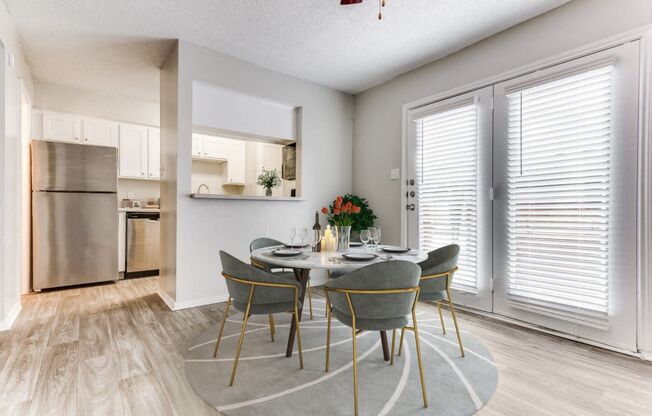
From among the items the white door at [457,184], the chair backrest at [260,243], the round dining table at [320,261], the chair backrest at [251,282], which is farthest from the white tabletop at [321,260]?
the white door at [457,184]

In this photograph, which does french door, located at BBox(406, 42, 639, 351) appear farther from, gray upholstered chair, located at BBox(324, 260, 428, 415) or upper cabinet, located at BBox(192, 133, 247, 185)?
upper cabinet, located at BBox(192, 133, 247, 185)

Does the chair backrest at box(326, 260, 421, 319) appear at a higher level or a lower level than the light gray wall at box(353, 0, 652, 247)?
lower

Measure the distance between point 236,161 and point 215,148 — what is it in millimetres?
422

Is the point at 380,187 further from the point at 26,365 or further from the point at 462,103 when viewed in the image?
the point at 26,365

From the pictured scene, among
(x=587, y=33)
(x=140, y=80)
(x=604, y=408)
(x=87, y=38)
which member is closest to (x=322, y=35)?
(x=587, y=33)

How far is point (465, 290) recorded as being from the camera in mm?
3160

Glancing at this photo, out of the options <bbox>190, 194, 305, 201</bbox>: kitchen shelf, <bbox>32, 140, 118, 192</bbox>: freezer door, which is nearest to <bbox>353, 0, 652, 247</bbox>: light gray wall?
<bbox>190, 194, 305, 201</bbox>: kitchen shelf

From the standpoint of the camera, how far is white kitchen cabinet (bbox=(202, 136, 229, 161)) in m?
5.29

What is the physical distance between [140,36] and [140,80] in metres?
1.26

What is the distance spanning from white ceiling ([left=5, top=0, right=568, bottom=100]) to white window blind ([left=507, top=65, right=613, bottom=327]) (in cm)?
79

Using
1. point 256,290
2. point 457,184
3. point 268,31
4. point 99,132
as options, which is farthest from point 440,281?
point 99,132

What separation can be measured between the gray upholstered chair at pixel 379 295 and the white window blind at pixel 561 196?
1.64 meters

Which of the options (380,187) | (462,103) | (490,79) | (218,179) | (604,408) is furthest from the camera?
(218,179)

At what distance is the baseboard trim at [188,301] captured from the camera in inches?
124
